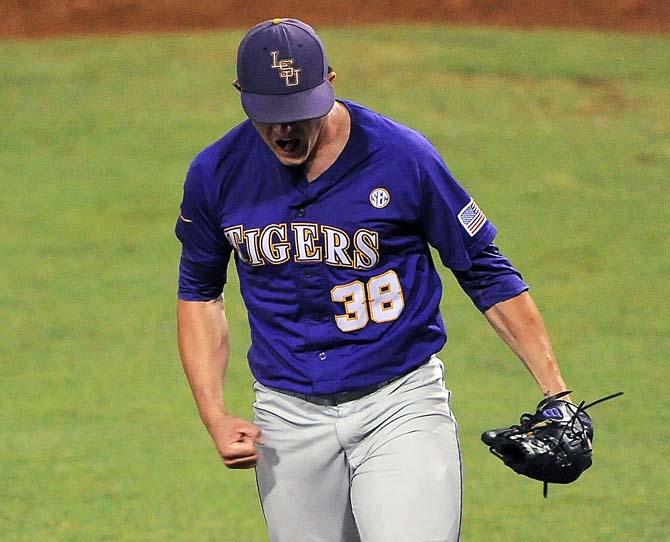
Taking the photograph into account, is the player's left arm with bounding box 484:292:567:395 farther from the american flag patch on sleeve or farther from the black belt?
the black belt

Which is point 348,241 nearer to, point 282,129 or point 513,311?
point 282,129

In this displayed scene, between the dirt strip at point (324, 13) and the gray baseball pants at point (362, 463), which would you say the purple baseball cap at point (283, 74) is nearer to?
the gray baseball pants at point (362, 463)

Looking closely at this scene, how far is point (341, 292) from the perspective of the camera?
4.17 meters

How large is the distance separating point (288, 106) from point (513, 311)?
883 millimetres

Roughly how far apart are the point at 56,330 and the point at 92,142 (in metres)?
4.59

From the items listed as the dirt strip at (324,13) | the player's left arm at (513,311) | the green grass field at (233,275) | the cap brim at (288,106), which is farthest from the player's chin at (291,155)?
the dirt strip at (324,13)

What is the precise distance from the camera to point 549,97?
1525 centimetres

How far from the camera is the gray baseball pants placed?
3973 millimetres

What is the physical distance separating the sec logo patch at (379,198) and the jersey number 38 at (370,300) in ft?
0.66

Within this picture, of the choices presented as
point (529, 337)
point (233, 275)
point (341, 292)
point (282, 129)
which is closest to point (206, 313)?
point (341, 292)

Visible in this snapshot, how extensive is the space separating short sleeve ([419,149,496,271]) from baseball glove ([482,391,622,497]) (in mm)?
489

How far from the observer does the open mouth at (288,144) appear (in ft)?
13.2

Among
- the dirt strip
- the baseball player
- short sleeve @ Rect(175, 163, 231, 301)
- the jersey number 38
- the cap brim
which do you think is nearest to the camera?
the cap brim

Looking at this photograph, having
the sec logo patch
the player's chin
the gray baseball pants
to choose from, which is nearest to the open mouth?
the player's chin
